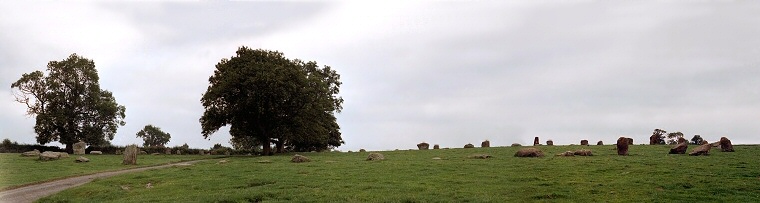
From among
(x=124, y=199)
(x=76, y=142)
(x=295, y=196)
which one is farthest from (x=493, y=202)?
(x=76, y=142)

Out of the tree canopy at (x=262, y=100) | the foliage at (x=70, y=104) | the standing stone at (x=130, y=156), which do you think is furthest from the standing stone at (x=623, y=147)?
the foliage at (x=70, y=104)

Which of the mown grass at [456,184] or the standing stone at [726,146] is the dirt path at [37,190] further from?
the standing stone at [726,146]

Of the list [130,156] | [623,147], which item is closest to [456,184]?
[623,147]

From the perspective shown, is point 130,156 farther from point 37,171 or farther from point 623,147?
point 623,147

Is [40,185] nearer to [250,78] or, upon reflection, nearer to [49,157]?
[49,157]

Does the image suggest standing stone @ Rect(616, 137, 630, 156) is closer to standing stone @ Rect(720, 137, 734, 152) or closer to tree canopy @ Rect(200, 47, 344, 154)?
standing stone @ Rect(720, 137, 734, 152)

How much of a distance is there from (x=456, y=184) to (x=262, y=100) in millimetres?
39626

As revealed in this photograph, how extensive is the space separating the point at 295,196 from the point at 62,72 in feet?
234

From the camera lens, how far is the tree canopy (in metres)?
61.5

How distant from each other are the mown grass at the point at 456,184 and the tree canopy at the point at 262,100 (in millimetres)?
26394

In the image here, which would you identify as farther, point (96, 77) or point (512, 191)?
point (96, 77)

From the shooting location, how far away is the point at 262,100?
61.4m

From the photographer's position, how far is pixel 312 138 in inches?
2707

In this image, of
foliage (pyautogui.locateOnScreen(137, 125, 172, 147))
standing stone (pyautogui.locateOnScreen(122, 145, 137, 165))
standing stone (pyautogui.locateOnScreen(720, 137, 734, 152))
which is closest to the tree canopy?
standing stone (pyautogui.locateOnScreen(122, 145, 137, 165))
